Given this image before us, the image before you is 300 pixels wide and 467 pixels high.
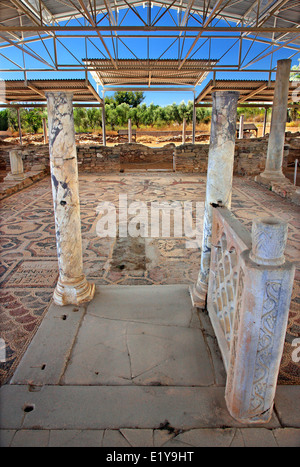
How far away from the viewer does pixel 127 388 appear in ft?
7.01

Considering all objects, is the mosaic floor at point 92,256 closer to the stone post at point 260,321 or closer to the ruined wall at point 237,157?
the stone post at point 260,321

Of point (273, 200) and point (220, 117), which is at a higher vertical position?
point (220, 117)

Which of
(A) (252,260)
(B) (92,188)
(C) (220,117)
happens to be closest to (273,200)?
(B) (92,188)

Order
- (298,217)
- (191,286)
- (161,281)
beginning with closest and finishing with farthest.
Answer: (191,286)
(161,281)
(298,217)

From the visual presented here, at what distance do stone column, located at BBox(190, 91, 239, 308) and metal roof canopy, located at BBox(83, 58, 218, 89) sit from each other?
8.40 m

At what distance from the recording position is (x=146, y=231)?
553cm

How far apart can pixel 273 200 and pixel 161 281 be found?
16.3ft

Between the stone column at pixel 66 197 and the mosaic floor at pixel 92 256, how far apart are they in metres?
0.38

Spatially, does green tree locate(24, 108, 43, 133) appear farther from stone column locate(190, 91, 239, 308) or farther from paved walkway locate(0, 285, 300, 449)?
stone column locate(190, 91, 239, 308)

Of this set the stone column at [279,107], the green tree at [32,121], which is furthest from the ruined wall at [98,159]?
the green tree at [32,121]

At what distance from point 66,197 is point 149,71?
925 centimetres

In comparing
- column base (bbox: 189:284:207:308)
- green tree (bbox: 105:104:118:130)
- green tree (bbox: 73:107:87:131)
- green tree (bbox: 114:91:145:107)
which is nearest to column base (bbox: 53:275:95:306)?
column base (bbox: 189:284:207:308)

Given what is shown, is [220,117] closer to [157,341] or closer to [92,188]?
[157,341]

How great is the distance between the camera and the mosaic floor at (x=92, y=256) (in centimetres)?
290
